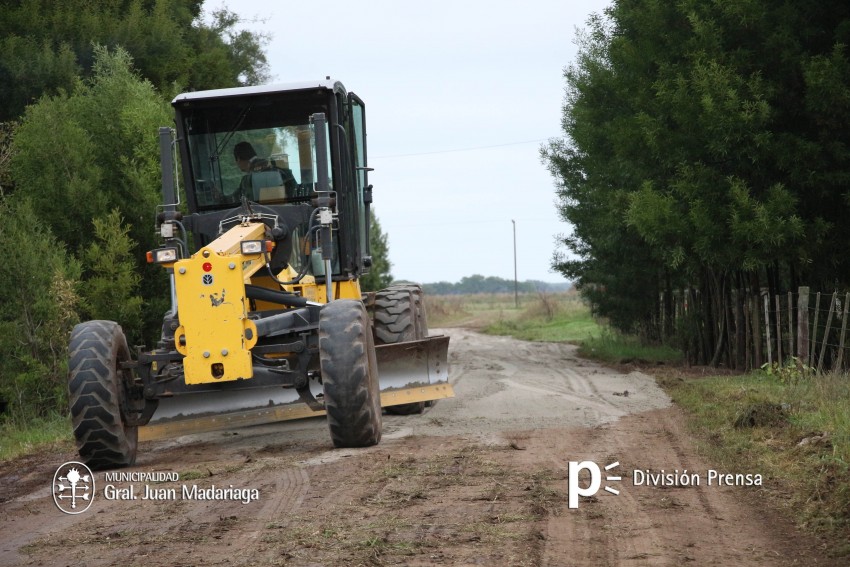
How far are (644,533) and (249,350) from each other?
4.64 m

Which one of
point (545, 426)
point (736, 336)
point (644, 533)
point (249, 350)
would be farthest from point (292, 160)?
point (736, 336)

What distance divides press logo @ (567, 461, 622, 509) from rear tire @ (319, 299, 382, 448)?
2.12 m

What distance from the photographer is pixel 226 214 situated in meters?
12.2

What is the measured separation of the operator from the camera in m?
12.1

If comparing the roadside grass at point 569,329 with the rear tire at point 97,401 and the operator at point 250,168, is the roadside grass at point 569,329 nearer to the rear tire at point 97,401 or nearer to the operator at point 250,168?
the operator at point 250,168

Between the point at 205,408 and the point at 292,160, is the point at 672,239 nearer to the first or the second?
the point at 292,160

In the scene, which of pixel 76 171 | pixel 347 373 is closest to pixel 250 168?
pixel 347 373

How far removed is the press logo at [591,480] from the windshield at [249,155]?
4.71m

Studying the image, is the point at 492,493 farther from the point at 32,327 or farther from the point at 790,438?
the point at 32,327

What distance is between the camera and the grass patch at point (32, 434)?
42.5ft

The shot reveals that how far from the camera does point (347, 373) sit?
1012 centimetres

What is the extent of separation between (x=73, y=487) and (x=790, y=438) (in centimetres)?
626

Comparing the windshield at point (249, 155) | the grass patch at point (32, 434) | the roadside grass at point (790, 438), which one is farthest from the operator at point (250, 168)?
the roadside grass at point (790, 438)

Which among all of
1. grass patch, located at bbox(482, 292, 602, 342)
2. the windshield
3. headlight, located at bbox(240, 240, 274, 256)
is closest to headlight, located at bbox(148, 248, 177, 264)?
headlight, located at bbox(240, 240, 274, 256)
